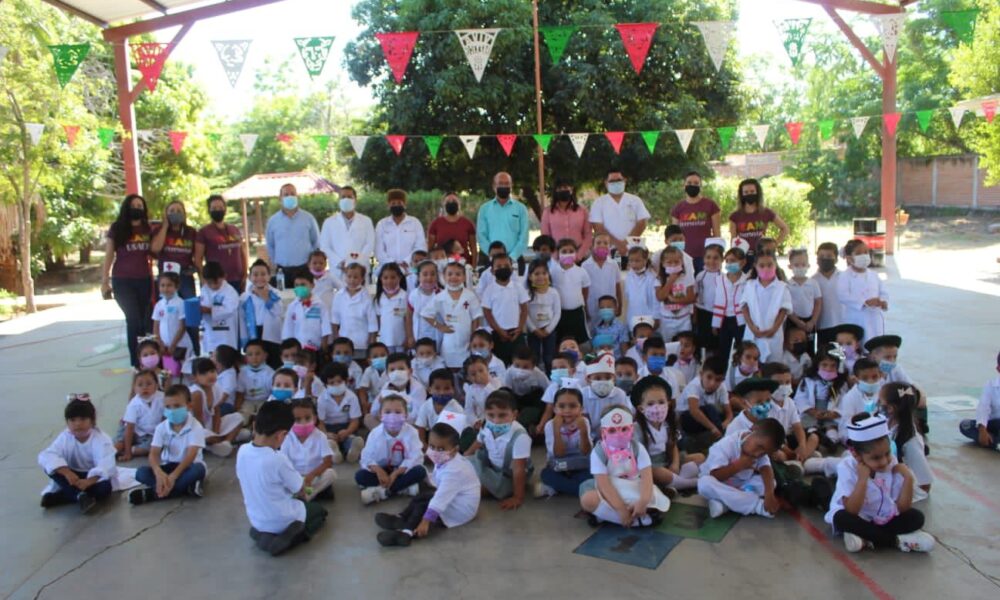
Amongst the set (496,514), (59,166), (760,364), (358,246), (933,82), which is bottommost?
(496,514)

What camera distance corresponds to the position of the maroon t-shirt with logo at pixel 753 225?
7312 millimetres

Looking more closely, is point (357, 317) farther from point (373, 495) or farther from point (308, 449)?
point (373, 495)

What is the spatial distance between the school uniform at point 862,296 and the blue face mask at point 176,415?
5.30 metres

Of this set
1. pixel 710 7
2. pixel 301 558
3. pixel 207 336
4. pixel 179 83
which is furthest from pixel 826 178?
pixel 301 558

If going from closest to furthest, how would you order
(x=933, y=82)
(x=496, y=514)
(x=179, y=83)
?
(x=496, y=514), (x=179, y=83), (x=933, y=82)

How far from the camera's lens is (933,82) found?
25.9 m

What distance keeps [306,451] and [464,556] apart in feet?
4.53

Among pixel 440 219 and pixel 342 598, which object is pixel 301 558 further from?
pixel 440 219

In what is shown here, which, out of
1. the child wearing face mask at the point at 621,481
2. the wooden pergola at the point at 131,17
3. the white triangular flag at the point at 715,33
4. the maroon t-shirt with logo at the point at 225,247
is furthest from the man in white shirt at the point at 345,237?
the white triangular flag at the point at 715,33

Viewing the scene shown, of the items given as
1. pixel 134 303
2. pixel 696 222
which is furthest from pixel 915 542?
pixel 134 303

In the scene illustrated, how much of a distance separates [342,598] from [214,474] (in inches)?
87.3

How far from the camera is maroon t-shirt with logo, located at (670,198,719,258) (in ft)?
25.1

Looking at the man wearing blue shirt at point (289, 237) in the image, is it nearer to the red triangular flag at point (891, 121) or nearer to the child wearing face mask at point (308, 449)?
the child wearing face mask at point (308, 449)

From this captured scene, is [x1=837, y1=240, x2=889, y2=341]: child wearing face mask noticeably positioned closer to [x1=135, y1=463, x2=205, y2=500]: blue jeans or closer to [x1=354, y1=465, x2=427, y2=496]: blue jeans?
[x1=354, y1=465, x2=427, y2=496]: blue jeans
